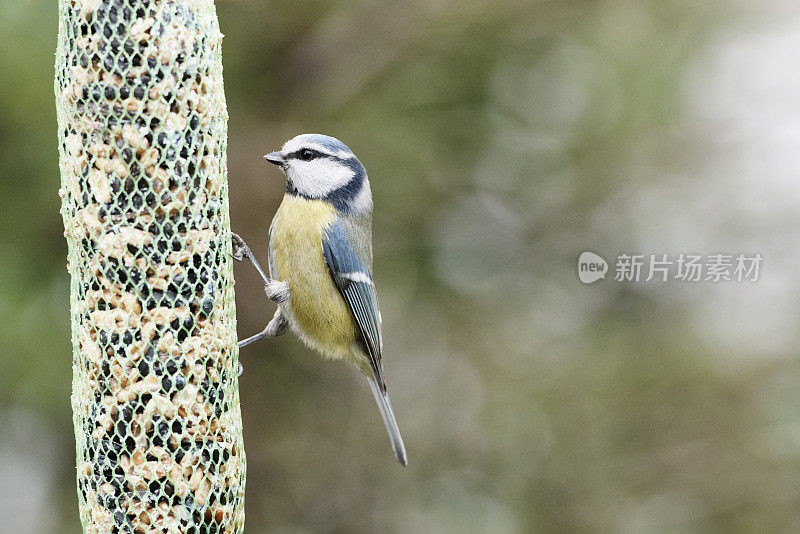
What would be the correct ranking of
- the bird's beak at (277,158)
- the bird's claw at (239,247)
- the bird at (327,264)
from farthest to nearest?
the bird at (327,264) < the bird's beak at (277,158) < the bird's claw at (239,247)

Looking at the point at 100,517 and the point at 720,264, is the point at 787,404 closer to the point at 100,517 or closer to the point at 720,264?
the point at 720,264

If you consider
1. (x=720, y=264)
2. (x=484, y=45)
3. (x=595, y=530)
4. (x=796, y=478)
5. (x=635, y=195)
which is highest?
(x=484, y=45)

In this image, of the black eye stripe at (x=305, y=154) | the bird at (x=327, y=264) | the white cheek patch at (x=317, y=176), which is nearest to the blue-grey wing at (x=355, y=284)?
the bird at (x=327, y=264)

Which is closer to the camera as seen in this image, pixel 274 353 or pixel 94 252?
pixel 94 252

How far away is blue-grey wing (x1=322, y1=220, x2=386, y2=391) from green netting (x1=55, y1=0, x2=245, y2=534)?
68 cm

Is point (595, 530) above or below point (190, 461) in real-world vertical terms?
below

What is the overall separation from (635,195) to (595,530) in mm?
1419

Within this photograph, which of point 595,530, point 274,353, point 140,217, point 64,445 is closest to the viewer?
point 140,217

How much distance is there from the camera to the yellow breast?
2.62 meters

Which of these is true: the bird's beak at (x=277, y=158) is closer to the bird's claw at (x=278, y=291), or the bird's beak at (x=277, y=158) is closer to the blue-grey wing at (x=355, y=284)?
the blue-grey wing at (x=355, y=284)

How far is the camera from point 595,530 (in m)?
3.94

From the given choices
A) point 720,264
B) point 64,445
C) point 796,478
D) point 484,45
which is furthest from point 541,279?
point 64,445

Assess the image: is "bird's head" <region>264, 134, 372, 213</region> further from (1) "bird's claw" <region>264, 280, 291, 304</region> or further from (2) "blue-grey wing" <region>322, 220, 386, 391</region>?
(1) "bird's claw" <region>264, 280, 291, 304</region>

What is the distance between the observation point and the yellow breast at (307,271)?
2.62 m
